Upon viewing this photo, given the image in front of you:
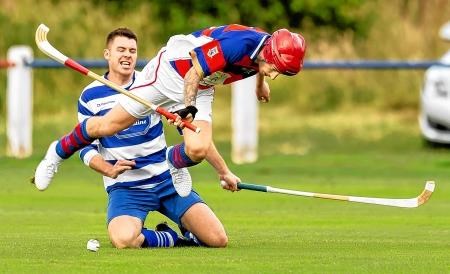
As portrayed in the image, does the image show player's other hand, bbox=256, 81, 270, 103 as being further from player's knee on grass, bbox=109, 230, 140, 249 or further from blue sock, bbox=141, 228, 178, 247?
player's knee on grass, bbox=109, 230, 140, 249

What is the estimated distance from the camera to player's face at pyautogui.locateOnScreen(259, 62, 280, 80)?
38.6 ft

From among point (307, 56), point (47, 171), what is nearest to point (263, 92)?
point (47, 171)

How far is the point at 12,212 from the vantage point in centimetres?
1580

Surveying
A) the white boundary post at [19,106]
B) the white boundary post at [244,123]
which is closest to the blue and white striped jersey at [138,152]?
the white boundary post at [244,123]

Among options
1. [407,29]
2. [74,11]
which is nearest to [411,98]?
[407,29]

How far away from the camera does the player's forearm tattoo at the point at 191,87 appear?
39.0ft

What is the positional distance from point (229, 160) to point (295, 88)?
6.60 metres

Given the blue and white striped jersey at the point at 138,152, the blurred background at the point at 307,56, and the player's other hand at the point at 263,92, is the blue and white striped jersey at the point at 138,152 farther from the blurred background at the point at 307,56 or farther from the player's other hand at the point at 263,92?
the blurred background at the point at 307,56

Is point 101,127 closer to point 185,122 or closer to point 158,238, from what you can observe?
point 185,122

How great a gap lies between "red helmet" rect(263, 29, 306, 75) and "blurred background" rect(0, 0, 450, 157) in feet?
49.5

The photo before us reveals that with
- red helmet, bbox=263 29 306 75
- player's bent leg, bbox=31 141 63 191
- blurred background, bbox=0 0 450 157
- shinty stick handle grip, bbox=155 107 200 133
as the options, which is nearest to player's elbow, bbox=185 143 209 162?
shinty stick handle grip, bbox=155 107 200 133

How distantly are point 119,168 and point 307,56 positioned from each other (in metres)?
17.6

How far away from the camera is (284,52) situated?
461 inches

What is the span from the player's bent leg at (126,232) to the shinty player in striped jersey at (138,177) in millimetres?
11
